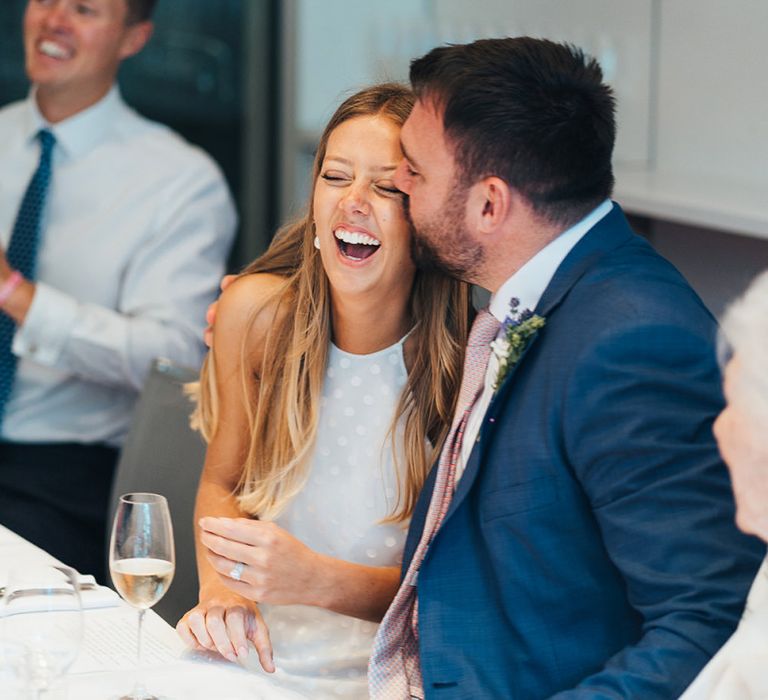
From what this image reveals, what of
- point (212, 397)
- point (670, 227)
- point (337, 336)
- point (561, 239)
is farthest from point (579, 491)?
point (670, 227)

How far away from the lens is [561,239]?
5.35ft

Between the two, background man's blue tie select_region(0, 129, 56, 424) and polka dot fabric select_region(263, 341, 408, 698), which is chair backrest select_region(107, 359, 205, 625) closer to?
polka dot fabric select_region(263, 341, 408, 698)

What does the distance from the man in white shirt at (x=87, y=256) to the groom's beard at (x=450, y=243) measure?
1384 millimetres

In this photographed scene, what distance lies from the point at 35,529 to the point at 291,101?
2359mm

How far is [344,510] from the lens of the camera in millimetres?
1910

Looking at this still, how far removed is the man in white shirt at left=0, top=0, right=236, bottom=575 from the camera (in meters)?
2.93

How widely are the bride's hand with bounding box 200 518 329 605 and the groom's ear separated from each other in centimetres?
46

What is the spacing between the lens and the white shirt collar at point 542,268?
163 centimetres

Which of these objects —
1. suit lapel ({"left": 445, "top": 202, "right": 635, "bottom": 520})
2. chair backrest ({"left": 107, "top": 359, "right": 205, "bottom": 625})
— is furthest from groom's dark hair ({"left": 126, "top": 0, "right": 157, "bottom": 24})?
suit lapel ({"left": 445, "top": 202, "right": 635, "bottom": 520})

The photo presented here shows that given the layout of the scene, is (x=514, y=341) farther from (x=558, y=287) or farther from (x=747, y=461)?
(x=747, y=461)

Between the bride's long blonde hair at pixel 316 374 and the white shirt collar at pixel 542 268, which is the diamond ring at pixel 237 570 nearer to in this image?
the bride's long blonde hair at pixel 316 374

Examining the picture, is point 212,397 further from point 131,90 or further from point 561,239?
point 131,90

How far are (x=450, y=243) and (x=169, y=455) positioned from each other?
0.93 metres

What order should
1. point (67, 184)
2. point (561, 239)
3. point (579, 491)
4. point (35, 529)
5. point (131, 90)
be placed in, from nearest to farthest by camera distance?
point (579, 491), point (561, 239), point (35, 529), point (67, 184), point (131, 90)
